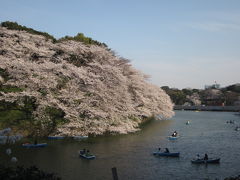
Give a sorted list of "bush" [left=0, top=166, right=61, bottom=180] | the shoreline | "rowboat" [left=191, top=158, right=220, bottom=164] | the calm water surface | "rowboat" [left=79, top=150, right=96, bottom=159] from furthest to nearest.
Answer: the shoreline, "rowboat" [left=79, top=150, right=96, bottom=159], "rowboat" [left=191, top=158, right=220, bottom=164], the calm water surface, "bush" [left=0, top=166, right=61, bottom=180]

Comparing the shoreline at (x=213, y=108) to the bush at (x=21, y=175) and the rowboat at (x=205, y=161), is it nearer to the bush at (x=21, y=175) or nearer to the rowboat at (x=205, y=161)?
the rowboat at (x=205, y=161)

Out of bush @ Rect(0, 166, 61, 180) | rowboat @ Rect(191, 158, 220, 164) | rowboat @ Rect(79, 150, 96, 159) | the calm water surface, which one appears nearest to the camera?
bush @ Rect(0, 166, 61, 180)

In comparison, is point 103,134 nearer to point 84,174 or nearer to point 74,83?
point 74,83

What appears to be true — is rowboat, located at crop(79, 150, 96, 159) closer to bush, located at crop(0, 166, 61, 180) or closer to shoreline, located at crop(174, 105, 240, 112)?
bush, located at crop(0, 166, 61, 180)

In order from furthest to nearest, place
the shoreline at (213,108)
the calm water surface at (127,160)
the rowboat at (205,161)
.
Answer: the shoreline at (213,108)
the rowboat at (205,161)
the calm water surface at (127,160)

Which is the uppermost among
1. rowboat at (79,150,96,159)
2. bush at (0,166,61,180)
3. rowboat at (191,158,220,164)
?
bush at (0,166,61,180)

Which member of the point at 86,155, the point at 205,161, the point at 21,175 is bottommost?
the point at 205,161

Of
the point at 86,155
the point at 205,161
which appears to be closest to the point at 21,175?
the point at 86,155

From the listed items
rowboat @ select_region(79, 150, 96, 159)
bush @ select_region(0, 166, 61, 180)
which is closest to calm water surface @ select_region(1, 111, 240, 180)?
rowboat @ select_region(79, 150, 96, 159)

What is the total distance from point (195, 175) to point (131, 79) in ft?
107

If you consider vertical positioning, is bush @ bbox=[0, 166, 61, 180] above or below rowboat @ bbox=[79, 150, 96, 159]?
above

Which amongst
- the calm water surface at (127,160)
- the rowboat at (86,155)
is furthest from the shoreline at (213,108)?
the rowboat at (86,155)

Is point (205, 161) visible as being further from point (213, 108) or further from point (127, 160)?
point (213, 108)

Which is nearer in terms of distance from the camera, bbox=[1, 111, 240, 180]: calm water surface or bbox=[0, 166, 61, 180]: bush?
bbox=[0, 166, 61, 180]: bush
